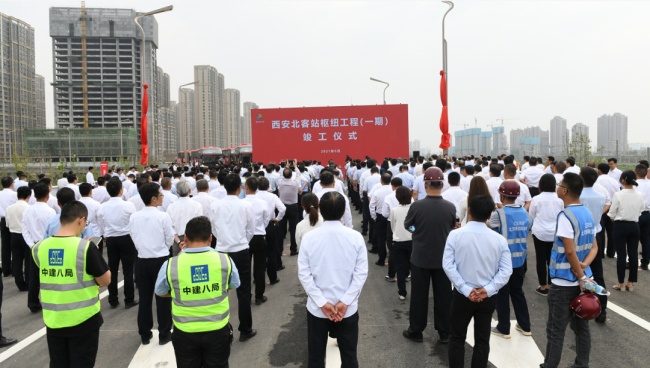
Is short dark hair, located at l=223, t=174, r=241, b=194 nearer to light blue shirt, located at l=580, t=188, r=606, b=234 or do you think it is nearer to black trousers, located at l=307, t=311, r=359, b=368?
black trousers, located at l=307, t=311, r=359, b=368

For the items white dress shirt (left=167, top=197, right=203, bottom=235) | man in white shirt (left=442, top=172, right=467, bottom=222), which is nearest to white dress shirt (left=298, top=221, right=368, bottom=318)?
white dress shirt (left=167, top=197, right=203, bottom=235)

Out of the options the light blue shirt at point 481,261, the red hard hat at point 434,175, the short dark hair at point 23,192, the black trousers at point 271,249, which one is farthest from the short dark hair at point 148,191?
the light blue shirt at point 481,261

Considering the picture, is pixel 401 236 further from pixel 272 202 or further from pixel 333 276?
pixel 333 276

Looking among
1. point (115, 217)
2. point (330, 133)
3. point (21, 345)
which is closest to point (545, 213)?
point (115, 217)

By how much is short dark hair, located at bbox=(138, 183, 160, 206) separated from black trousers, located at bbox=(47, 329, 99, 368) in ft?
6.38

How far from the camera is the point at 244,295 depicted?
5211 millimetres

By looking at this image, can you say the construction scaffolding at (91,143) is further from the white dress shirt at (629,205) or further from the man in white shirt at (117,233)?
the white dress shirt at (629,205)

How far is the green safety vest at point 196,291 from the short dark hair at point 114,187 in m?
3.60

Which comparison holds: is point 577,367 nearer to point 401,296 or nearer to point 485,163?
point 401,296

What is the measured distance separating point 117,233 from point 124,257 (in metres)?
0.40

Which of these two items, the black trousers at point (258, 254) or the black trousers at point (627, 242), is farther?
the black trousers at point (627, 242)

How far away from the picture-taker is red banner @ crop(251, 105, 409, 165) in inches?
940

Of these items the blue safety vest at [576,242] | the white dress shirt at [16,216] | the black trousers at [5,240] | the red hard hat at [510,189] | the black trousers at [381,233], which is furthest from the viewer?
the black trousers at [381,233]

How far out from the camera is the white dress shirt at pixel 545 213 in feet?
19.4
